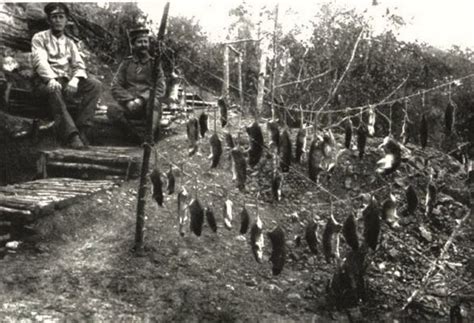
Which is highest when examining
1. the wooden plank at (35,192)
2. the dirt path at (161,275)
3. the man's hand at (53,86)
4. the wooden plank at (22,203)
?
the man's hand at (53,86)

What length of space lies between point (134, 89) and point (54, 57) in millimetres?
993

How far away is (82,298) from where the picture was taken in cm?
327

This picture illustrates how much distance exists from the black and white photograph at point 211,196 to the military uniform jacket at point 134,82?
0.03 meters

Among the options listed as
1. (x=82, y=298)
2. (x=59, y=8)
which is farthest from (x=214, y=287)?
(x=59, y=8)

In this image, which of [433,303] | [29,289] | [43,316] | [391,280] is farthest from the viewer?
[391,280]

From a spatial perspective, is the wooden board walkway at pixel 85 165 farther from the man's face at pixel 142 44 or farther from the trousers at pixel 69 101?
the man's face at pixel 142 44

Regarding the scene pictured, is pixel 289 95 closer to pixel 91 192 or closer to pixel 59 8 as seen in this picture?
pixel 59 8

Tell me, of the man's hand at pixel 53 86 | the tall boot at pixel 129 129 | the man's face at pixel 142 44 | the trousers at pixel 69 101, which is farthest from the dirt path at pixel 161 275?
the man's face at pixel 142 44

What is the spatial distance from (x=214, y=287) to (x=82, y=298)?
38.2 inches

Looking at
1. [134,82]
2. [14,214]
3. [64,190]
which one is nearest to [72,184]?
[64,190]

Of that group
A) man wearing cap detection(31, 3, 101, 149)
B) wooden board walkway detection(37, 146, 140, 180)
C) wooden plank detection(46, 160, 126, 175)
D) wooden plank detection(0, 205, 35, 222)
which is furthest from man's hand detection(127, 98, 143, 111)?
wooden plank detection(0, 205, 35, 222)

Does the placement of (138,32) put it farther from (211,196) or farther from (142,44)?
(211,196)

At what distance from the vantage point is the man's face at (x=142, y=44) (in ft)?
19.7

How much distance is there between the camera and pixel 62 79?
5.85 meters
